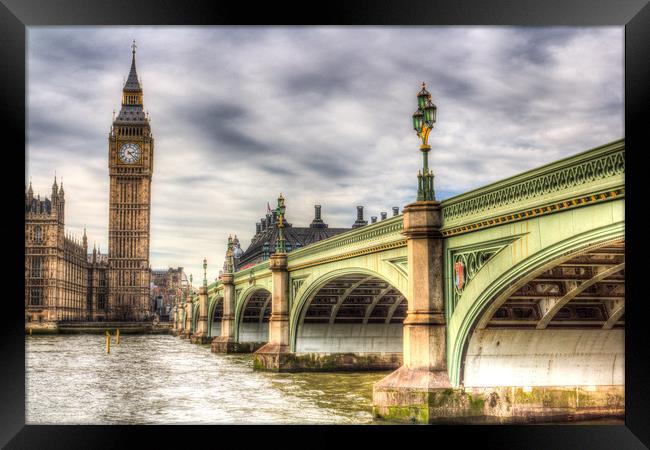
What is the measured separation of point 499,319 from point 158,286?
166 m

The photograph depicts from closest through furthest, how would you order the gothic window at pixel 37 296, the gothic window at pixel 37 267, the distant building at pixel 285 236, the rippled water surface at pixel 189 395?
the rippled water surface at pixel 189 395, the distant building at pixel 285 236, the gothic window at pixel 37 267, the gothic window at pixel 37 296

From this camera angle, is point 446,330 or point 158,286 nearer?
point 446,330

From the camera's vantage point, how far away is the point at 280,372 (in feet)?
111

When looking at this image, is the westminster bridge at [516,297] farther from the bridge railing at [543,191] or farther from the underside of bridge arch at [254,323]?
the underside of bridge arch at [254,323]

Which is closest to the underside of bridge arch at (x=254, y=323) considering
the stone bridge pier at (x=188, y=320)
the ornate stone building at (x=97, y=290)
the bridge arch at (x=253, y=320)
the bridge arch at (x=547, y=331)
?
the bridge arch at (x=253, y=320)

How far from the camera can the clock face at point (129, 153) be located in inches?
5325

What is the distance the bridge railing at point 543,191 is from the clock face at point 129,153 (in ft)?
403

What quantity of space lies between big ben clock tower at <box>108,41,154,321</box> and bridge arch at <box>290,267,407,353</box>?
102 m

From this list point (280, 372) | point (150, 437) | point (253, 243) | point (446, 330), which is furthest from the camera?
point (253, 243)

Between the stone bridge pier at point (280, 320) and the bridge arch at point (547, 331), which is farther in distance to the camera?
the stone bridge pier at point (280, 320)

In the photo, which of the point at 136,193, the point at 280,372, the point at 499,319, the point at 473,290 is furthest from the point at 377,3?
the point at 136,193

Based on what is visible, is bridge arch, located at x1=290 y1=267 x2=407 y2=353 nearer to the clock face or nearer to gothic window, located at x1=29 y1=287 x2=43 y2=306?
gothic window, located at x1=29 y1=287 x2=43 y2=306

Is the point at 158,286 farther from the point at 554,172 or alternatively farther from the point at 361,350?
the point at 554,172

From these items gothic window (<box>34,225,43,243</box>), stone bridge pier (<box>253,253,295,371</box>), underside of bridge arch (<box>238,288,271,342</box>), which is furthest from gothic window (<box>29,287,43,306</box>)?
stone bridge pier (<box>253,253,295,371</box>)
